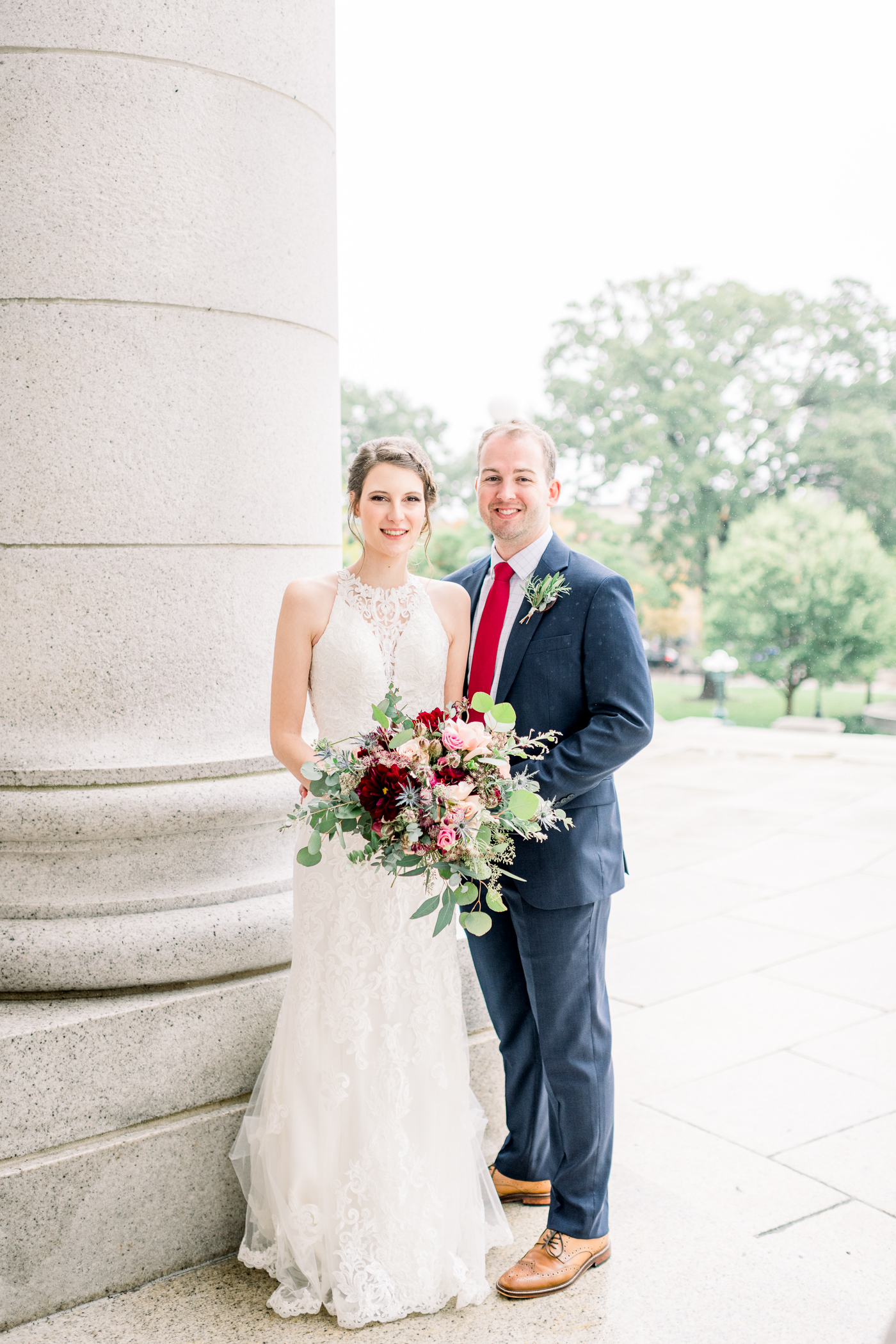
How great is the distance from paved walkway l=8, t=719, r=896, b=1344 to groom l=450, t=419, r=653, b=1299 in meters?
0.25

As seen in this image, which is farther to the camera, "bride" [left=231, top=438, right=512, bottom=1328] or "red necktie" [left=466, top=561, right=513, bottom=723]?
"red necktie" [left=466, top=561, right=513, bottom=723]

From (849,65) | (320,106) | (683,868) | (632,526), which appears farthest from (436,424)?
(320,106)

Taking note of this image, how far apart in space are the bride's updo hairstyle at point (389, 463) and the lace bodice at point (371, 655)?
0.59 ft

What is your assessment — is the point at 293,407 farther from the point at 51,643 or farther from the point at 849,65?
the point at 849,65

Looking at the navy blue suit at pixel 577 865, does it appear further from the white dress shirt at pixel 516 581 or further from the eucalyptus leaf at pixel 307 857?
the eucalyptus leaf at pixel 307 857

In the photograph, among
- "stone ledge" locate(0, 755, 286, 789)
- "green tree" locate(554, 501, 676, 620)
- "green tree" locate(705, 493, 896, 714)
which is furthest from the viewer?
A: "green tree" locate(554, 501, 676, 620)

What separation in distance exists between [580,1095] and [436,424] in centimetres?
4187

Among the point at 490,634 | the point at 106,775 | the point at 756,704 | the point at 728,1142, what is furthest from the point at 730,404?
the point at 106,775

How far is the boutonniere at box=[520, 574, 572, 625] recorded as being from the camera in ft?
10.0

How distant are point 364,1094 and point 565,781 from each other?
1000 millimetres

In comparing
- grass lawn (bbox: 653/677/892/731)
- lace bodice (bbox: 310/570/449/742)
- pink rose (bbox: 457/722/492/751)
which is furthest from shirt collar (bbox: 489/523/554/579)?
grass lawn (bbox: 653/677/892/731)

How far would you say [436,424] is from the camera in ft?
143

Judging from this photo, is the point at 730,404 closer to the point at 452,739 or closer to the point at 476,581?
the point at 476,581

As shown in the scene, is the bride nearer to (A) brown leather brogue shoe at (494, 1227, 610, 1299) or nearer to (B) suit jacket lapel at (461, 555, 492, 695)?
(A) brown leather brogue shoe at (494, 1227, 610, 1299)
